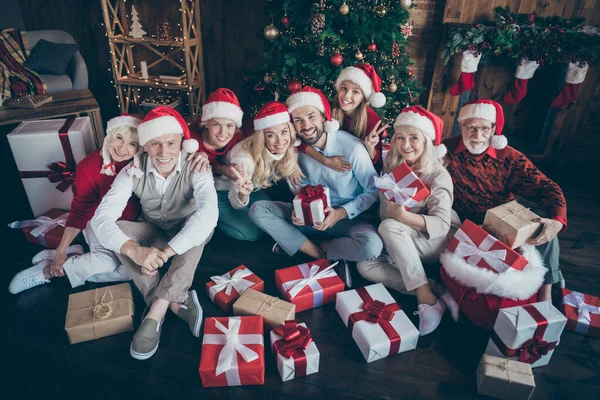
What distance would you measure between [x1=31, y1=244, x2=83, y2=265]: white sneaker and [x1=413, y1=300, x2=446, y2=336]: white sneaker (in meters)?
1.97

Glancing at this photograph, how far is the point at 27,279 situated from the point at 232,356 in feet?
4.39

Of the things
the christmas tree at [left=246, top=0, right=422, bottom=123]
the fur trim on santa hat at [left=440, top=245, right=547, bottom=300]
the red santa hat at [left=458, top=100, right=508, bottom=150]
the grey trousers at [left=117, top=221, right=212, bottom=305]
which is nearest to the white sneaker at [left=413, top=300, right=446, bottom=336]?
the fur trim on santa hat at [left=440, top=245, right=547, bottom=300]

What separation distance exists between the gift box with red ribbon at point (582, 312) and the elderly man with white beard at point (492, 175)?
0.11 metres

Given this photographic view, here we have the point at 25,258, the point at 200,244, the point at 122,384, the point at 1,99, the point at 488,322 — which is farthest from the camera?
the point at 1,99

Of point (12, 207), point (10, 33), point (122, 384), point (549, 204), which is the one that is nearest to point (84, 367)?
point (122, 384)

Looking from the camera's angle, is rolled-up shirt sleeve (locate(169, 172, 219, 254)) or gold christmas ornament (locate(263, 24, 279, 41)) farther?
gold christmas ornament (locate(263, 24, 279, 41))

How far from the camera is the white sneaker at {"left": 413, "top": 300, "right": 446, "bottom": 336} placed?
210cm

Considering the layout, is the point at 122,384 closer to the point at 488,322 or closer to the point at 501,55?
the point at 488,322

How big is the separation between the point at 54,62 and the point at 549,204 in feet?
15.5

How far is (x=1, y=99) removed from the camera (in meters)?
3.51

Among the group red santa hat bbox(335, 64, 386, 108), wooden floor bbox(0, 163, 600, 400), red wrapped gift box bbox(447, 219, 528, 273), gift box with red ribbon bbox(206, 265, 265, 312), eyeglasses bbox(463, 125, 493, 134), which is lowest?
wooden floor bbox(0, 163, 600, 400)

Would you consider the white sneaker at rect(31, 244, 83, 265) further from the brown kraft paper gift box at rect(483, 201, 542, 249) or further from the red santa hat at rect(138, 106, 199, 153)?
the brown kraft paper gift box at rect(483, 201, 542, 249)

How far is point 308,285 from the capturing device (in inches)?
88.4

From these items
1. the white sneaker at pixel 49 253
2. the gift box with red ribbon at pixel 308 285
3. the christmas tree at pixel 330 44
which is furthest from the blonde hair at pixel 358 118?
the white sneaker at pixel 49 253
